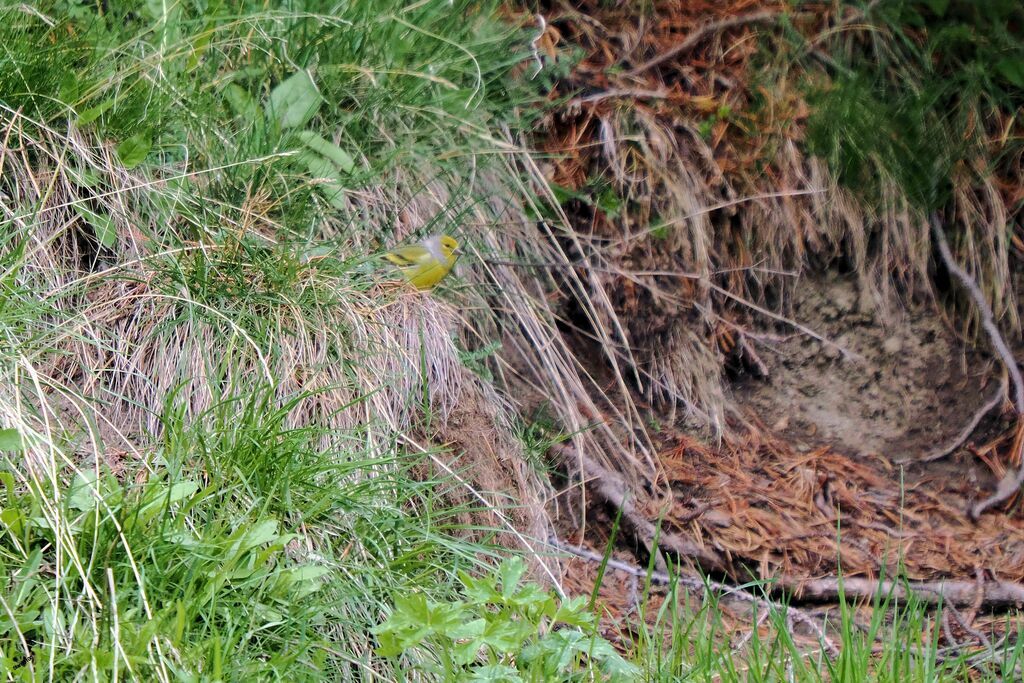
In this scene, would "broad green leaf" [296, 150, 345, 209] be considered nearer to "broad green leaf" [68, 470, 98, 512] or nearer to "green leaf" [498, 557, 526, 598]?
"broad green leaf" [68, 470, 98, 512]

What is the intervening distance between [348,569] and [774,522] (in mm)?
1953

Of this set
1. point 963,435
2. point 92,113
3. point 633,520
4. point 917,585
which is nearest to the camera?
point 92,113

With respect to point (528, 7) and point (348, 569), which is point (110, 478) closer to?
point (348, 569)

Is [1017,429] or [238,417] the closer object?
[238,417]

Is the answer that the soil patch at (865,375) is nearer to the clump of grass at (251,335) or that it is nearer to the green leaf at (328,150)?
the clump of grass at (251,335)

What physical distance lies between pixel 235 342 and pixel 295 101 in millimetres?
889

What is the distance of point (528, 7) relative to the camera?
157 inches

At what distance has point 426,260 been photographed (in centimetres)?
297

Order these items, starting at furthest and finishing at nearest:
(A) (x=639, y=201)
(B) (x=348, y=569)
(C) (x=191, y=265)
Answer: (A) (x=639, y=201) → (C) (x=191, y=265) → (B) (x=348, y=569)

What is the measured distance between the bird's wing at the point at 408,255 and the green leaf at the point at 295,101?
19.1 inches

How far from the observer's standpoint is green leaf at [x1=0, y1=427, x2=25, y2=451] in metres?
1.88

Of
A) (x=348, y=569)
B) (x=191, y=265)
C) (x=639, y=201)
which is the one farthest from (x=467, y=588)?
(x=639, y=201)

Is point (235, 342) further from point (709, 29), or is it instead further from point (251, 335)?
point (709, 29)

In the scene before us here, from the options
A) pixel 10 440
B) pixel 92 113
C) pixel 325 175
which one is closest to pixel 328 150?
pixel 325 175
